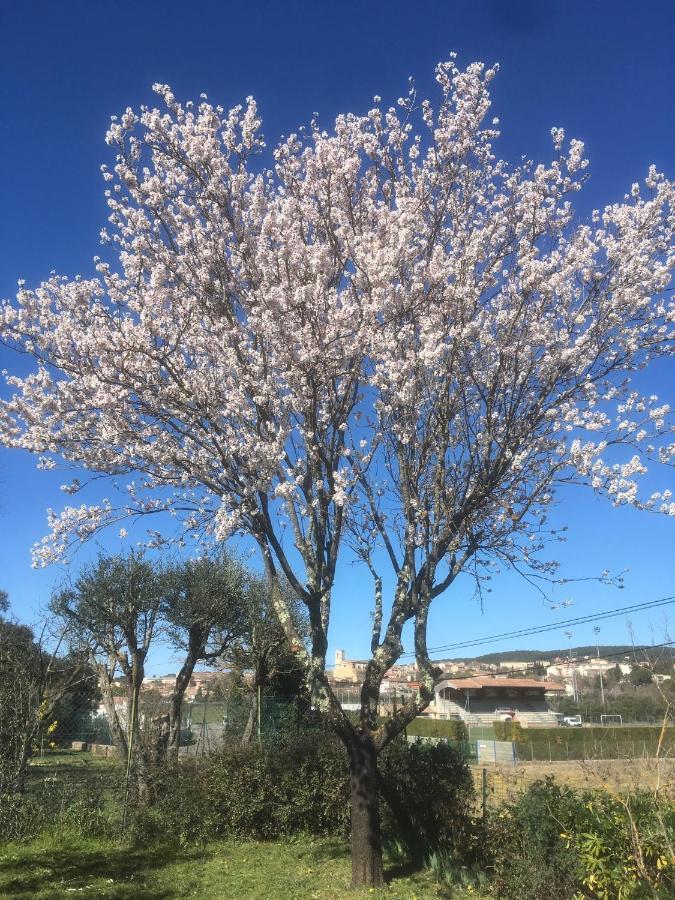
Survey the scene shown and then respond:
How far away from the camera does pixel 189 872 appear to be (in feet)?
23.1

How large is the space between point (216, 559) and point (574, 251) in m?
9.53

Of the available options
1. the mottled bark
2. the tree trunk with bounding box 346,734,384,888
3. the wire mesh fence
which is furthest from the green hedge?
the mottled bark

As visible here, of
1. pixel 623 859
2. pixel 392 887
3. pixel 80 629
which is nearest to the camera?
pixel 623 859

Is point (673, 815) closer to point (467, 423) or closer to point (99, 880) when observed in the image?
point (467, 423)

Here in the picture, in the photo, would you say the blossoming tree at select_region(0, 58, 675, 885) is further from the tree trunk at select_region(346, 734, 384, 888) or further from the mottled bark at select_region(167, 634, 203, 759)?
the mottled bark at select_region(167, 634, 203, 759)

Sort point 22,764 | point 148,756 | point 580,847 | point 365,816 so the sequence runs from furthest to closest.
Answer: point 148,756 → point 22,764 → point 365,816 → point 580,847

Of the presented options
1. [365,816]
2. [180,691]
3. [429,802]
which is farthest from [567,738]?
[365,816]

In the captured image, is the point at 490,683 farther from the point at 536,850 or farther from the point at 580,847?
the point at 580,847

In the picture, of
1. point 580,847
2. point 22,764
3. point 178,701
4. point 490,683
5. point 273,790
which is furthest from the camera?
point 490,683

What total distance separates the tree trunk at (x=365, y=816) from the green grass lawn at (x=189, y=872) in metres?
0.19

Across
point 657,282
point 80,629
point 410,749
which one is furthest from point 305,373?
point 80,629

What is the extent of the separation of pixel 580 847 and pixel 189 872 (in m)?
4.20

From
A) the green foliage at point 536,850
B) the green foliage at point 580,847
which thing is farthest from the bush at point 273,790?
the green foliage at point 580,847

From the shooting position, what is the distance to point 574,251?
723 centimetres
